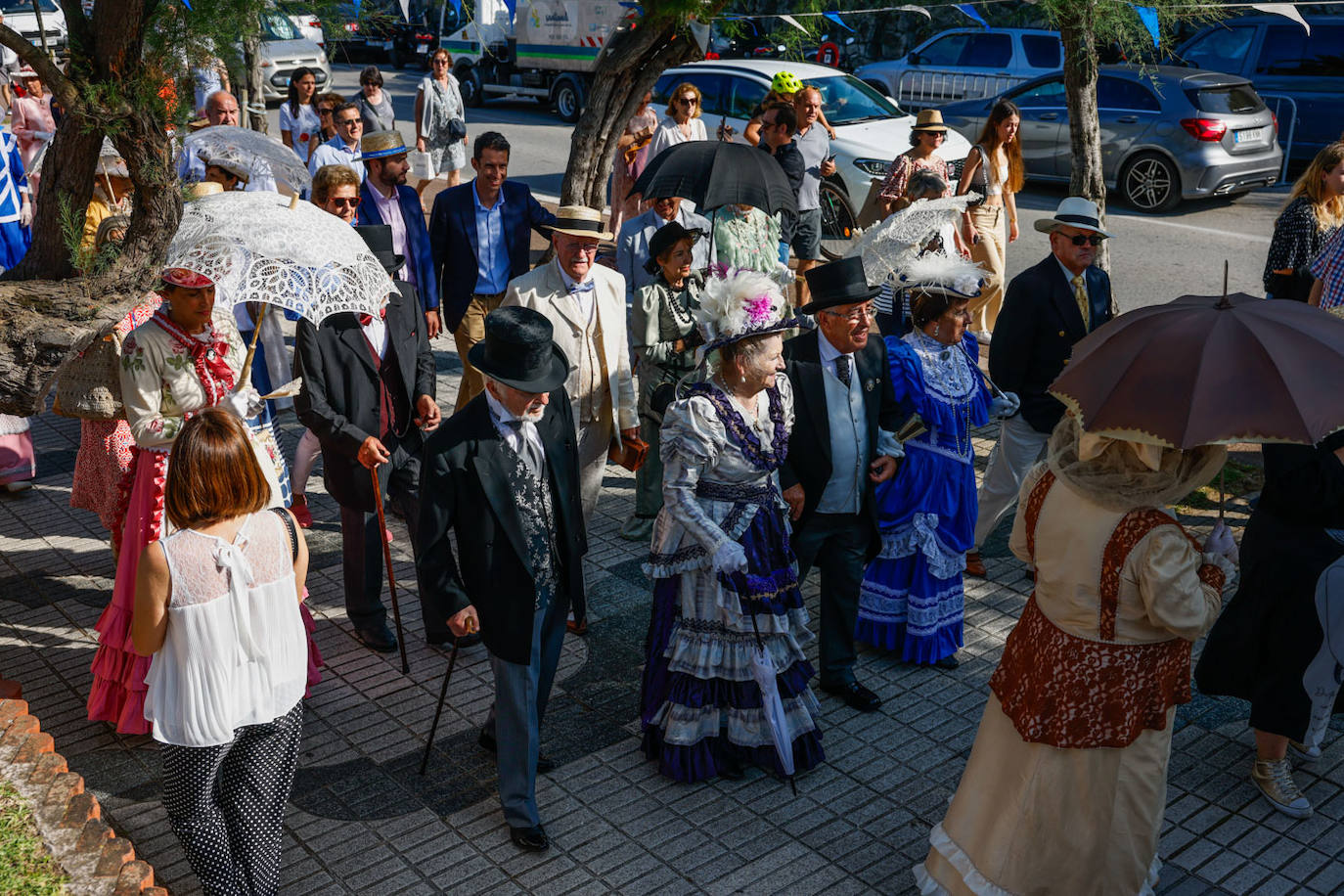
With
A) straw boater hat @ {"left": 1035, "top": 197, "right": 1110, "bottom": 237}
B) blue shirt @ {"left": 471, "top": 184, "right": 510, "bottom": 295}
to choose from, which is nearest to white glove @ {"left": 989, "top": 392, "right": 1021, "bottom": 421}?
straw boater hat @ {"left": 1035, "top": 197, "right": 1110, "bottom": 237}

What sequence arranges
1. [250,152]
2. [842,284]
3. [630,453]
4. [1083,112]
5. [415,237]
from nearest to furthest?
[842,284]
[630,453]
[250,152]
[415,237]
[1083,112]

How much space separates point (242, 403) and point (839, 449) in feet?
7.97

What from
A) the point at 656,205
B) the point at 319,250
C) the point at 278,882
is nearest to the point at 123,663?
the point at 278,882

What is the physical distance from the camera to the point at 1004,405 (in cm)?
597

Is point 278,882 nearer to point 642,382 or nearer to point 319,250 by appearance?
point 319,250

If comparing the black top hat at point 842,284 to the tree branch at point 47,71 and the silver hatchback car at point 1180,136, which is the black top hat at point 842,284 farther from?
the silver hatchback car at point 1180,136

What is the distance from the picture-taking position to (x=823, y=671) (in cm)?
553

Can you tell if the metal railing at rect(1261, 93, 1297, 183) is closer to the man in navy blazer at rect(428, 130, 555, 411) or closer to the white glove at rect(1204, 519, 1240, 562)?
the man in navy blazer at rect(428, 130, 555, 411)

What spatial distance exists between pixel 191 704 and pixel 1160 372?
9.72 ft

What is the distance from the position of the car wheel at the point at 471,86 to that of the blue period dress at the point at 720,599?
23332 mm

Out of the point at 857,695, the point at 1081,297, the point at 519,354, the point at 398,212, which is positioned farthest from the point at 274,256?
the point at 1081,297

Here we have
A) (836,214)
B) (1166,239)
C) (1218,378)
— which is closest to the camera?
(1218,378)

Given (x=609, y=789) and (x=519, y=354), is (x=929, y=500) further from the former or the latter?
(x=519, y=354)

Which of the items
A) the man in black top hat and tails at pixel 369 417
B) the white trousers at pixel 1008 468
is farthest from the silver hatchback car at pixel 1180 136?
the man in black top hat and tails at pixel 369 417
